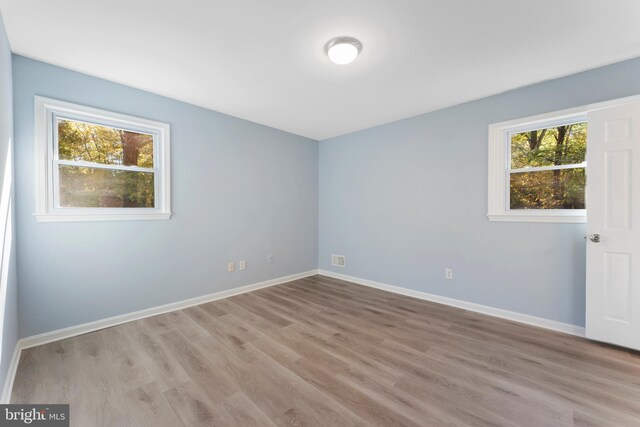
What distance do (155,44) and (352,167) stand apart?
3.03 m

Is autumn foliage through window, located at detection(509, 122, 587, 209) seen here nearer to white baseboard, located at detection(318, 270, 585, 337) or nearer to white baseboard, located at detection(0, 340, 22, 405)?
white baseboard, located at detection(318, 270, 585, 337)

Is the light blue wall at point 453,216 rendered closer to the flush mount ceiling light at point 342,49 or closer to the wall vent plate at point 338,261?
the wall vent plate at point 338,261

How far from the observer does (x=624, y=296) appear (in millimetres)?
2209

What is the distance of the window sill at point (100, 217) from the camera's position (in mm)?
2338

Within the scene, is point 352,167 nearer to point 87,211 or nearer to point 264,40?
point 264,40

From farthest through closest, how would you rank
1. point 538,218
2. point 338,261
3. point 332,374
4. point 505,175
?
point 338,261 < point 505,175 < point 538,218 < point 332,374

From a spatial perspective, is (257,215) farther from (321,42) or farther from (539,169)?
(539,169)

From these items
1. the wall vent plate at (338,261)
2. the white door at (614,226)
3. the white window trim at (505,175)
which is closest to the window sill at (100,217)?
the wall vent plate at (338,261)

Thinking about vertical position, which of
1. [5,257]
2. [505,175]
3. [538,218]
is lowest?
[5,257]

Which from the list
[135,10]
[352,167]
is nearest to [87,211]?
[135,10]

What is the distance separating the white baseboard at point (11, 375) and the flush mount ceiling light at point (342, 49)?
318 centimetres

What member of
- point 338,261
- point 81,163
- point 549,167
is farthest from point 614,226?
point 81,163

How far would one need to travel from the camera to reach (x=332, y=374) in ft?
6.25

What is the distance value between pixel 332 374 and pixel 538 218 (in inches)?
102
